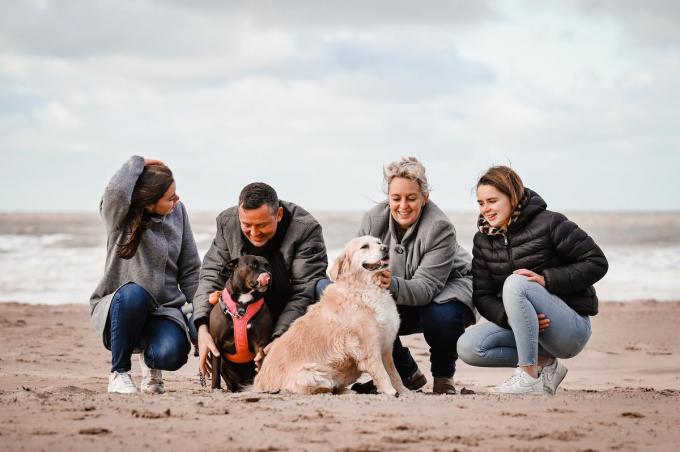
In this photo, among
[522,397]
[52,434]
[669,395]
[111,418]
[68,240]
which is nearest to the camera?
[52,434]

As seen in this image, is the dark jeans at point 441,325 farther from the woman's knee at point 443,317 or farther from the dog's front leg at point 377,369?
the dog's front leg at point 377,369

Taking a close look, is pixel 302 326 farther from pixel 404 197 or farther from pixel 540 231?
pixel 540 231

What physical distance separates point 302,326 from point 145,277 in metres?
1.07

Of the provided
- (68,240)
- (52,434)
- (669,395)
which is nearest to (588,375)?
(669,395)

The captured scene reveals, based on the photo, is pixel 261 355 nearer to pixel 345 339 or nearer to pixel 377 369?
pixel 345 339

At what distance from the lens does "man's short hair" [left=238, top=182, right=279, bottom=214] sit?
520 cm

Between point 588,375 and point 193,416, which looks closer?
point 193,416

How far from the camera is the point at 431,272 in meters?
5.60

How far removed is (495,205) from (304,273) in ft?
4.39

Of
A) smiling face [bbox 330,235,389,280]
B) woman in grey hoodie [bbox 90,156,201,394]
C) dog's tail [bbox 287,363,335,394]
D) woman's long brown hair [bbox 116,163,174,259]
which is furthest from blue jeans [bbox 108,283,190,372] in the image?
smiling face [bbox 330,235,389,280]

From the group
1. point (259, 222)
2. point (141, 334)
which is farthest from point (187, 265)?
point (259, 222)

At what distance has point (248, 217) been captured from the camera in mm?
5223

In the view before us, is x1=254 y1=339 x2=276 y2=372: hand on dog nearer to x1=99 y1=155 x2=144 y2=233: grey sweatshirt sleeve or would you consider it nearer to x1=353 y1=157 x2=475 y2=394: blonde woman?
x1=353 y1=157 x2=475 y2=394: blonde woman

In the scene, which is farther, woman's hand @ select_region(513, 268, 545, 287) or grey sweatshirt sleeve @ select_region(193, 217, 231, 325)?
grey sweatshirt sleeve @ select_region(193, 217, 231, 325)
